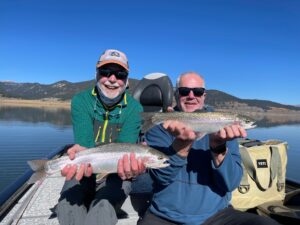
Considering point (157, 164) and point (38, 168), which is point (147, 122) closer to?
point (157, 164)

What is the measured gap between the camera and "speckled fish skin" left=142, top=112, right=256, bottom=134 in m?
4.92

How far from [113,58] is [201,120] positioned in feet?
5.74

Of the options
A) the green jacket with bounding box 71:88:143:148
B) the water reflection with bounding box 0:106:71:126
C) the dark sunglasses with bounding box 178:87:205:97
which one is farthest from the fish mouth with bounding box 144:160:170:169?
the water reflection with bounding box 0:106:71:126

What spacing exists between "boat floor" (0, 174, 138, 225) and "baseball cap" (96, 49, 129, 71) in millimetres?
2528

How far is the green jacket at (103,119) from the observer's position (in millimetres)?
5566

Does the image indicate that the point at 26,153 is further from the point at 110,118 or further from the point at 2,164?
the point at 110,118

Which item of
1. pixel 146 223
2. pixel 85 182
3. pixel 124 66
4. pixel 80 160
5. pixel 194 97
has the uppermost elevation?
pixel 124 66

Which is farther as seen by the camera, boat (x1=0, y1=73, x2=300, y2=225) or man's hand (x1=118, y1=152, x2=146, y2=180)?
boat (x1=0, y1=73, x2=300, y2=225)

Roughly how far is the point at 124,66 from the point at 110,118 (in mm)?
885

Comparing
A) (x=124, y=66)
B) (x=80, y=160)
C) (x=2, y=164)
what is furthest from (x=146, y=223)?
(x=2, y=164)

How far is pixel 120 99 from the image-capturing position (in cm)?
575

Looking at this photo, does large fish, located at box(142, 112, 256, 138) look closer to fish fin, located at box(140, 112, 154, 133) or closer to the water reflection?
fish fin, located at box(140, 112, 154, 133)

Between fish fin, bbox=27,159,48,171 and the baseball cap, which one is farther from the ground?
the baseball cap

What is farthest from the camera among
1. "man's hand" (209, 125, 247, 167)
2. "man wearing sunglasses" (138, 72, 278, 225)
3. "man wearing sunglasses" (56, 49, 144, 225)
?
"man wearing sunglasses" (56, 49, 144, 225)
